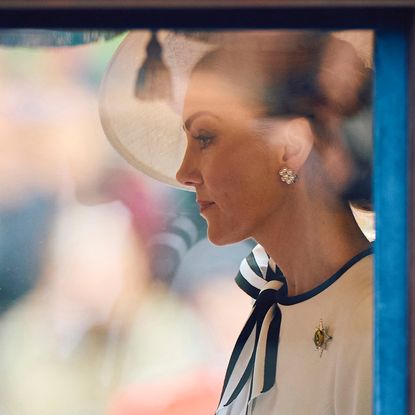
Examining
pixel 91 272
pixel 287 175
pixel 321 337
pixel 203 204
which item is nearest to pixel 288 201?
pixel 287 175

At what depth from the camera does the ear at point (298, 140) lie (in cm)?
170

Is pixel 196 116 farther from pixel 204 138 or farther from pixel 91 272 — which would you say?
pixel 91 272

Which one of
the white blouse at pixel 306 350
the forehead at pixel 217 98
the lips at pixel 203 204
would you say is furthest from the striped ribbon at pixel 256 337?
the forehead at pixel 217 98

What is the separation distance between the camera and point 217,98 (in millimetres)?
1722

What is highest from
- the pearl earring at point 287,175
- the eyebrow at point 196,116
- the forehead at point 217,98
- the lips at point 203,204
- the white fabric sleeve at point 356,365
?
the forehead at point 217,98

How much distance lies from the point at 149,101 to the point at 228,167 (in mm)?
193

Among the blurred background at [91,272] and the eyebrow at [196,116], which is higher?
the eyebrow at [196,116]

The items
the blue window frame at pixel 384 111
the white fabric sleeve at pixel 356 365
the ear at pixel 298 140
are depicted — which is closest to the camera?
the blue window frame at pixel 384 111

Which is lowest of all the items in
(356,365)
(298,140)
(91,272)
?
(356,365)

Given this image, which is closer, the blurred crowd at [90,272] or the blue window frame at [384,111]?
the blue window frame at [384,111]

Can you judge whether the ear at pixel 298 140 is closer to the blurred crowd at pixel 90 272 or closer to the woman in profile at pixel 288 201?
the woman in profile at pixel 288 201

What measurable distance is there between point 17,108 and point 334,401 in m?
0.80

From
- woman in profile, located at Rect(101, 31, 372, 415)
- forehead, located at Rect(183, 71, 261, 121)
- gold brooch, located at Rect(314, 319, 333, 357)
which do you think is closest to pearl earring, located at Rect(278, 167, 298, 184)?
woman in profile, located at Rect(101, 31, 372, 415)

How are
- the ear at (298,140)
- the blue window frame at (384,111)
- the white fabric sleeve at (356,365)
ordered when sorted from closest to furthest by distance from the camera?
the blue window frame at (384,111) → the white fabric sleeve at (356,365) → the ear at (298,140)
